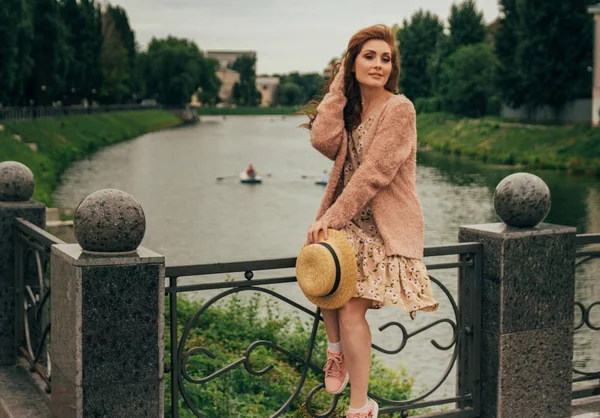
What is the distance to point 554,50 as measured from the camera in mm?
48562

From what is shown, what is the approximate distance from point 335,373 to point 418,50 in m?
78.4

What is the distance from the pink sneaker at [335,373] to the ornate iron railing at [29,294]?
6.29 ft

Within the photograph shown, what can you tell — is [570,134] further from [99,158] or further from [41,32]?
[41,32]

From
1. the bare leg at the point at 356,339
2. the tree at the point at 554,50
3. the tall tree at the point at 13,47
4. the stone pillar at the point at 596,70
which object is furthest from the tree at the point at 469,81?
the bare leg at the point at 356,339

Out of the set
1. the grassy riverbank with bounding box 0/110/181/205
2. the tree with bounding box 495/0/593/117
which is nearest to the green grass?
the grassy riverbank with bounding box 0/110/181/205

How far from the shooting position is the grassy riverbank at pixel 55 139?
34.2 metres

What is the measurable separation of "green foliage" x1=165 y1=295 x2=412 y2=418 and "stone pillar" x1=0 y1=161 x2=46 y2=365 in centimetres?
157

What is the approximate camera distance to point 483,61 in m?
67.1

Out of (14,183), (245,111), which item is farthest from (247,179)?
(245,111)

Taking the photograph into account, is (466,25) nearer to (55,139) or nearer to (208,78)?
(55,139)

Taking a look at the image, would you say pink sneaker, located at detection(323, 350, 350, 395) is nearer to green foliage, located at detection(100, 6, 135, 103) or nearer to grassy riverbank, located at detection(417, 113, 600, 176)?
grassy riverbank, located at detection(417, 113, 600, 176)

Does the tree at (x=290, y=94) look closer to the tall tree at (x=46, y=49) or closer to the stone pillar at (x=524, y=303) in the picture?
the tall tree at (x=46, y=49)

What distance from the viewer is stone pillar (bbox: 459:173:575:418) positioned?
4812mm

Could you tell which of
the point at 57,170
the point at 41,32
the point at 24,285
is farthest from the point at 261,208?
the point at 41,32
